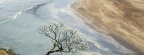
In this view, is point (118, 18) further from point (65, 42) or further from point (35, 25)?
point (65, 42)

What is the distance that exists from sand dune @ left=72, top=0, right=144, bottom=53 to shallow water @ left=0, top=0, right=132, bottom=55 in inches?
44.5

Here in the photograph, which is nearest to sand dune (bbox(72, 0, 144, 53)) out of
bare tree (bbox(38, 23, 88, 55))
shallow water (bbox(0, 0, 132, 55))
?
shallow water (bbox(0, 0, 132, 55))

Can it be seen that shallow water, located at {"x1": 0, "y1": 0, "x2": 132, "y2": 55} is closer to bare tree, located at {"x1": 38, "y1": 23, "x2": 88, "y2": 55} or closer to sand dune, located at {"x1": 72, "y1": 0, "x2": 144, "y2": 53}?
sand dune, located at {"x1": 72, "y1": 0, "x2": 144, "y2": 53}

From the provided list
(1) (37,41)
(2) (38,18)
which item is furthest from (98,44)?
(2) (38,18)

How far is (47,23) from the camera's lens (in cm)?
3662

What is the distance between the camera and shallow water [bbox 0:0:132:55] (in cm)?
2852

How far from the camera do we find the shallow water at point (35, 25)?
28.5 metres

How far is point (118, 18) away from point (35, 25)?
10186 millimetres

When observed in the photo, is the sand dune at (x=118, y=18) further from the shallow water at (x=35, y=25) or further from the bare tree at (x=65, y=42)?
the bare tree at (x=65, y=42)

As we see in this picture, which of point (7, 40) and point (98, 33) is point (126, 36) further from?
point (7, 40)

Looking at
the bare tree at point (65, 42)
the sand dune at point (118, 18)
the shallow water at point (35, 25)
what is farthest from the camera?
the sand dune at point (118, 18)

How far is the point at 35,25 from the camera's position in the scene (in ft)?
117

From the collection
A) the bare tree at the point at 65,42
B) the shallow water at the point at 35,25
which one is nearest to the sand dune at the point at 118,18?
the shallow water at the point at 35,25

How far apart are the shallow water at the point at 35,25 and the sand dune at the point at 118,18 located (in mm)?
1131
